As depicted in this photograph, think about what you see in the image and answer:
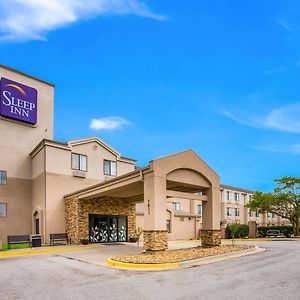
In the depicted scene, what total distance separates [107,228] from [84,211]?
3097 millimetres

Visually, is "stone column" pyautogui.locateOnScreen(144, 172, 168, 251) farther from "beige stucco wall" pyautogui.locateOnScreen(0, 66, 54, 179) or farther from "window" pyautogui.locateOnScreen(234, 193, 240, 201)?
"window" pyautogui.locateOnScreen(234, 193, 240, 201)

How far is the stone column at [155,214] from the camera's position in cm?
1855

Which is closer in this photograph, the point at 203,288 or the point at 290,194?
the point at 203,288

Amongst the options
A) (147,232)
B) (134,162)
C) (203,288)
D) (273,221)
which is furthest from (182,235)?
(273,221)

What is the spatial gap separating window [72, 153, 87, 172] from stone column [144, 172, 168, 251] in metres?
13.2

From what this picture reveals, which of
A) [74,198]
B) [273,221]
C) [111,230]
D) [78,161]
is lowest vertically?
[273,221]

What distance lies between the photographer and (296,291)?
957 cm

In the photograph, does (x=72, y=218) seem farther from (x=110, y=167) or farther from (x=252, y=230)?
(x=252, y=230)

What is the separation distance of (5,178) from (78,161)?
6105 mm

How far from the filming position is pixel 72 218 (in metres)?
28.2

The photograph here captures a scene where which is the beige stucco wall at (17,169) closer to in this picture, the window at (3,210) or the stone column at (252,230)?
the window at (3,210)

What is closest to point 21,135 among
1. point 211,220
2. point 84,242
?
point 84,242

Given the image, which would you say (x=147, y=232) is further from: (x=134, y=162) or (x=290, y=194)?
(x=290, y=194)

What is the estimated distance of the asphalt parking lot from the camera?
9.44 m
